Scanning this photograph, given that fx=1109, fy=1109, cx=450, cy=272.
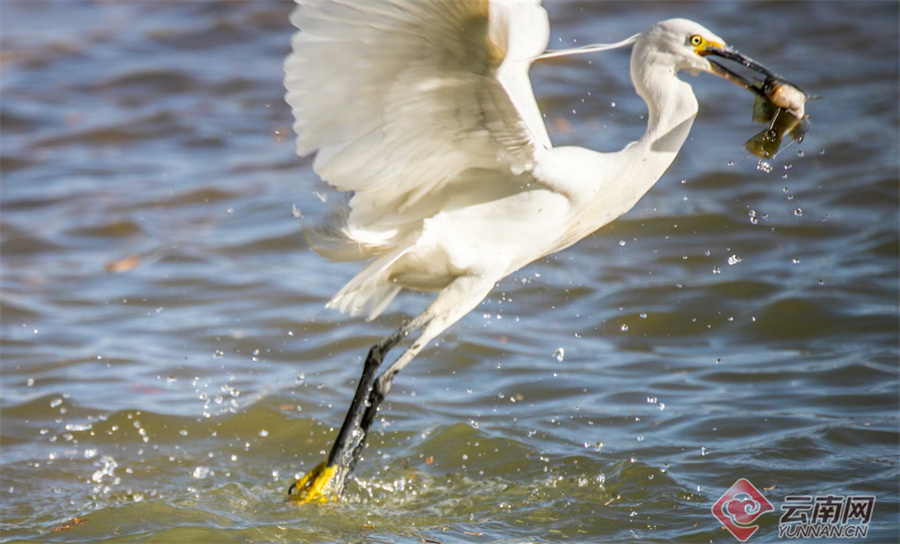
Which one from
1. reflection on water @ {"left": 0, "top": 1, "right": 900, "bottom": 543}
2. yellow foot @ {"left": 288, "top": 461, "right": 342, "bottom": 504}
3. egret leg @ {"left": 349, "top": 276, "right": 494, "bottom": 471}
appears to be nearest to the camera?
egret leg @ {"left": 349, "top": 276, "right": 494, "bottom": 471}

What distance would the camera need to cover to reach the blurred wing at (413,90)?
3.27 m

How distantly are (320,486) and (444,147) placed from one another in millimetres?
1328

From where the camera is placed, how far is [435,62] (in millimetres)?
3363

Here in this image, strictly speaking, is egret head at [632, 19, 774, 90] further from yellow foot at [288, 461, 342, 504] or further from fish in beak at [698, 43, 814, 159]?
yellow foot at [288, 461, 342, 504]

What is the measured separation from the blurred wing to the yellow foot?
1032 mm

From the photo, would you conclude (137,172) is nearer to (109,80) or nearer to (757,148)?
(109,80)

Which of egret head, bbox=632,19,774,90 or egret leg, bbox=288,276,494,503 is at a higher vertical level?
egret head, bbox=632,19,774,90

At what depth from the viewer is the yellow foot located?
405cm

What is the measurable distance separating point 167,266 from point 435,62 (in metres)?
3.96

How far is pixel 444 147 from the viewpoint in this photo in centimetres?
369

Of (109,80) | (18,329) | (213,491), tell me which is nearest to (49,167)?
(109,80)

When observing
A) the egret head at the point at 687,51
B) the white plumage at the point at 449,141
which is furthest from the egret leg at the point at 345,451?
the egret head at the point at 687,51

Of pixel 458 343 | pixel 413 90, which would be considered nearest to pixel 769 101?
pixel 413 90

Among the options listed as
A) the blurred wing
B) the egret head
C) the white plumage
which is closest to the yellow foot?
the white plumage
